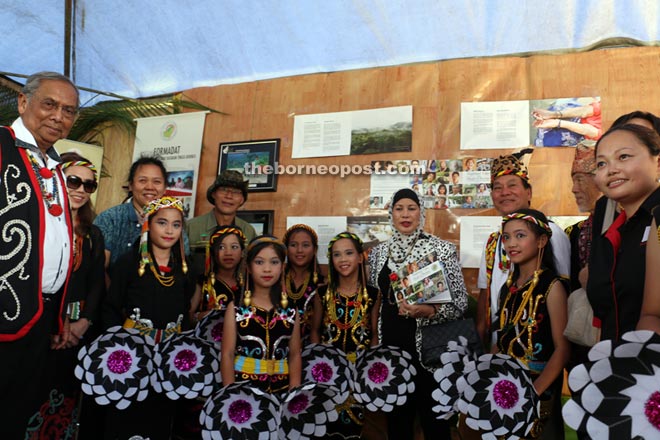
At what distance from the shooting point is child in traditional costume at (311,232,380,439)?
11.4 feet

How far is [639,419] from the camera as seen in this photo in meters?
1.49

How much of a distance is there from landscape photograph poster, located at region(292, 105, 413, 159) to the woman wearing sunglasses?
2373mm

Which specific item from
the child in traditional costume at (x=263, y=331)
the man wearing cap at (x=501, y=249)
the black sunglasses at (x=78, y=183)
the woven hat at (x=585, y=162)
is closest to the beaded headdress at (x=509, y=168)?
the man wearing cap at (x=501, y=249)

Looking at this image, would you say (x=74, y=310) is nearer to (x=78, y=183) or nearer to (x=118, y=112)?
(x=78, y=183)

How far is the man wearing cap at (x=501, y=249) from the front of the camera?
3148 mm

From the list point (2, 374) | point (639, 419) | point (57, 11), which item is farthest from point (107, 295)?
point (57, 11)

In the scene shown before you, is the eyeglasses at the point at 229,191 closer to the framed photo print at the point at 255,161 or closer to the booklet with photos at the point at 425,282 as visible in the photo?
the framed photo print at the point at 255,161

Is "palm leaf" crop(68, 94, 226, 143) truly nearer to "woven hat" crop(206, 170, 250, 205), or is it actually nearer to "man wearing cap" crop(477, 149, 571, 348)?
"woven hat" crop(206, 170, 250, 205)

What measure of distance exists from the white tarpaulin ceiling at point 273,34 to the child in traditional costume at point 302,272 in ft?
6.11

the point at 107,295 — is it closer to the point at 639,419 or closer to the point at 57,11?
the point at 639,419

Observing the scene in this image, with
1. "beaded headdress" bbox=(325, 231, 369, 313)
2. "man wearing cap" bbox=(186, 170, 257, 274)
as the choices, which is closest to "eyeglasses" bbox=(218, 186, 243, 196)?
"man wearing cap" bbox=(186, 170, 257, 274)

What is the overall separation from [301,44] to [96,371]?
3321mm

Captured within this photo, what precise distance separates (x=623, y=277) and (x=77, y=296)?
269 cm

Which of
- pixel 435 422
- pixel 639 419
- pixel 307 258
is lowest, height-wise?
pixel 435 422
